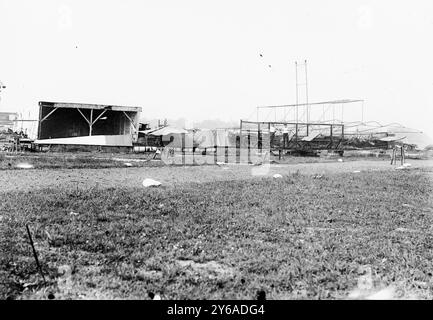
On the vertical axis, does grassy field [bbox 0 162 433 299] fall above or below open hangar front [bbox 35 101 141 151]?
below

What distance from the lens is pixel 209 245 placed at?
17.9 feet

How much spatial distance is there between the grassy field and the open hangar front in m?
19.0

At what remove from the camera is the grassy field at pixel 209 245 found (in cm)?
409

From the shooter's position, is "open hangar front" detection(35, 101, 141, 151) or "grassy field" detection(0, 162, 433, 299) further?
"open hangar front" detection(35, 101, 141, 151)

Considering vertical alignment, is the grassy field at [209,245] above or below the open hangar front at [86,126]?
below

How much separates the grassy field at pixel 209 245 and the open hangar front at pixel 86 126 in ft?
62.2

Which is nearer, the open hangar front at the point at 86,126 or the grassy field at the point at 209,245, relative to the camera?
the grassy field at the point at 209,245

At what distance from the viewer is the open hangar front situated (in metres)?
26.4

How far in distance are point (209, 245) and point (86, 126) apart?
25670 mm

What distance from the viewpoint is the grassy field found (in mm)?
4090

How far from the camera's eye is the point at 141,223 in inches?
250
